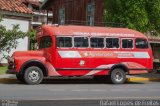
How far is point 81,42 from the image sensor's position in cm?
1922

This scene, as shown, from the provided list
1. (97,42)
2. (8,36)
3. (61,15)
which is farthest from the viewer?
(61,15)

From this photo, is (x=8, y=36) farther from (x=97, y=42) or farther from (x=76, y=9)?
(x=76, y=9)

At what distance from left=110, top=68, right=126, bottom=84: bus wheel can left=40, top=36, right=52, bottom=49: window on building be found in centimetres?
314

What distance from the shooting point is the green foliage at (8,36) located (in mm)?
23719

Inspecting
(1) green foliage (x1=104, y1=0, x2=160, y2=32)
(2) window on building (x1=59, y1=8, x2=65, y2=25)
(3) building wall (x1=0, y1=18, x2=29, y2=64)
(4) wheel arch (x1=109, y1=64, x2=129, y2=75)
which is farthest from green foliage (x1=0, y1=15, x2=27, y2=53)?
(2) window on building (x1=59, y1=8, x2=65, y2=25)

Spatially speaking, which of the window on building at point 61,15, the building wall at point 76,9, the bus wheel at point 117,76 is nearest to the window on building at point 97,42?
the bus wheel at point 117,76

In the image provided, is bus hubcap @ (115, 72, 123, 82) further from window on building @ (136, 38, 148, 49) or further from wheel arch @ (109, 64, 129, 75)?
window on building @ (136, 38, 148, 49)

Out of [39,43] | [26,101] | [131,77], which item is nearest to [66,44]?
[39,43]

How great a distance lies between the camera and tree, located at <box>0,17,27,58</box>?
23.7m

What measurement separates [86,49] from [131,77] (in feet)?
14.0

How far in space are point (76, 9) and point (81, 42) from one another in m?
20.2

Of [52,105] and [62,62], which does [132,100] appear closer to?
[52,105]

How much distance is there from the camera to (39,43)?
2050 centimetres

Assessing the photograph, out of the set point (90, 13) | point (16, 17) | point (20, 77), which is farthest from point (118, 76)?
point (90, 13)
